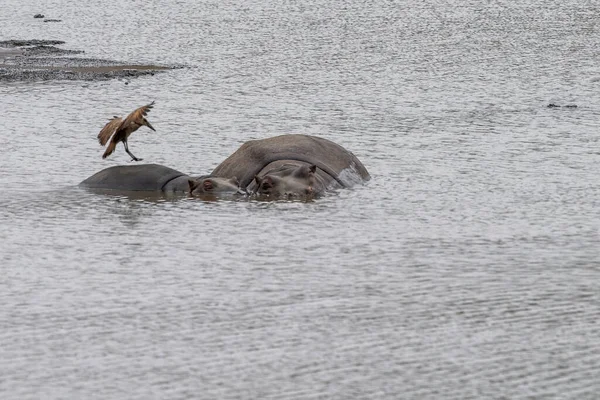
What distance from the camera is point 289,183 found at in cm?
1223

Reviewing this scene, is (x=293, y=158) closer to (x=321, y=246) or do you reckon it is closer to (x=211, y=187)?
(x=211, y=187)

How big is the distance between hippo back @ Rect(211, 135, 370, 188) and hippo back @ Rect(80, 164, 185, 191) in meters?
0.56

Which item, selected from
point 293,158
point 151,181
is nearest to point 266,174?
point 293,158

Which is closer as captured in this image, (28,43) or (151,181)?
(151,181)

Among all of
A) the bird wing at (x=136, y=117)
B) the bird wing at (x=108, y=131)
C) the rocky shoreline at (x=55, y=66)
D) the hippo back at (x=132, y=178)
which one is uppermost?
the bird wing at (x=136, y=117)

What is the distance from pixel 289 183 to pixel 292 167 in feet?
1.45

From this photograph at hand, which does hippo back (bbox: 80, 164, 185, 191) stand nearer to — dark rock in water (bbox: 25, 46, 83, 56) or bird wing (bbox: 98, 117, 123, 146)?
bird wing (bbox: 98, 117, 123, 146)

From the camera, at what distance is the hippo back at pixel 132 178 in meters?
12.8

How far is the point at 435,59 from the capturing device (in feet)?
77.0

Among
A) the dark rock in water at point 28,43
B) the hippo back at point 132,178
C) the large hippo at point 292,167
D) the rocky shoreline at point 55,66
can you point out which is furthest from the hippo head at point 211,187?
the dark rock in water at point 28,43

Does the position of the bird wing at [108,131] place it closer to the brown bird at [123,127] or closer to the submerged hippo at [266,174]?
the brown bird at [123,127]

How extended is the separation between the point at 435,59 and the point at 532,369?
→ 16.8 m

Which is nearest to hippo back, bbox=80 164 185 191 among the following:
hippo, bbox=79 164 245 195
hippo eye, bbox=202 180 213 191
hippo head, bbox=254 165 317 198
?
hippo, bbox=79 164 245 195

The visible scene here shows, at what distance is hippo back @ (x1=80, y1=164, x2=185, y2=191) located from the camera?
12788 millimetres
